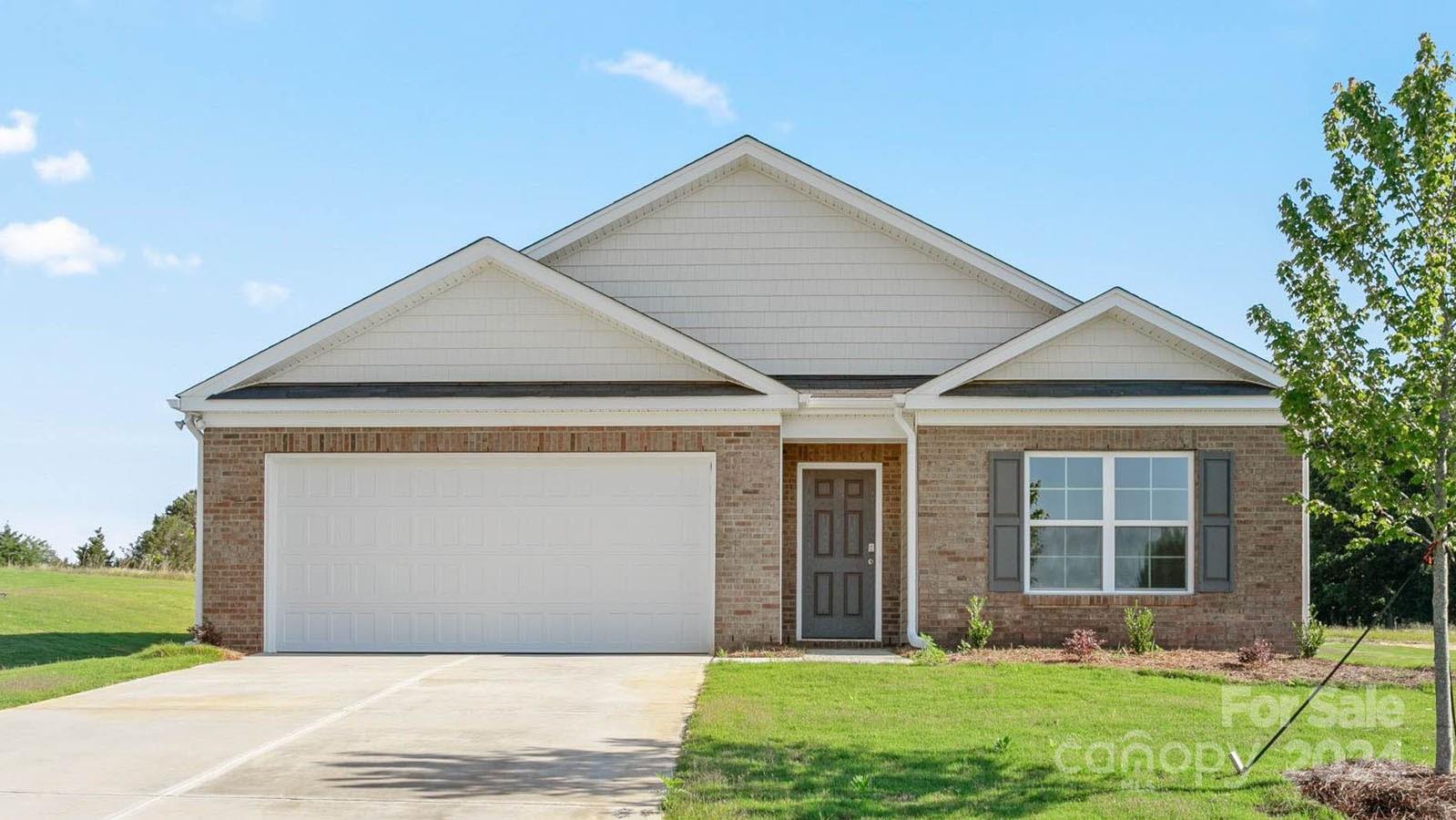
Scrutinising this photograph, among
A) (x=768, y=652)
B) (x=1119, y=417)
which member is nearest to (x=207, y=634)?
(x=768, y=652)

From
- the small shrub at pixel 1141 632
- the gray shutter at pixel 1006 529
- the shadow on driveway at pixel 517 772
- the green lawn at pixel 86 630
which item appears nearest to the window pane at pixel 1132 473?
the gray shutter at pixel 1006 529

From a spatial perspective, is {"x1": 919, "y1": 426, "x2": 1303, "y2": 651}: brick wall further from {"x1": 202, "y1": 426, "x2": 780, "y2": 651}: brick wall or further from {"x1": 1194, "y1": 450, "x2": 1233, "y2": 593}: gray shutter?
{"x1": 202, "y1": 426, "x2": 780, "y2": 651}: brick wall

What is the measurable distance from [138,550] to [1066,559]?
109ft

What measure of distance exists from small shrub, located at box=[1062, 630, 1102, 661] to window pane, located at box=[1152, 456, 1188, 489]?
1921 millimetres

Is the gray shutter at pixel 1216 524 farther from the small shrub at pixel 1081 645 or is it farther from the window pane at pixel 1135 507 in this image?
the small shrub at pixel 1081 645

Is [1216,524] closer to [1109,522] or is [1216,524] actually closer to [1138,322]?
[1109,522]

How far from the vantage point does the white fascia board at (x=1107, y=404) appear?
15266 mm

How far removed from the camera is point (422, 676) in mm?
13391

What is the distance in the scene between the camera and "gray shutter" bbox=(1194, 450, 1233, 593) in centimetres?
1541

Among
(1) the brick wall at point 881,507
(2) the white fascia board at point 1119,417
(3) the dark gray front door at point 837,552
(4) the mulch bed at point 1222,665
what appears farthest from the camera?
(3) the dark gray front door at point 837,552

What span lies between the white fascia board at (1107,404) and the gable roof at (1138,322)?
0.95 ft

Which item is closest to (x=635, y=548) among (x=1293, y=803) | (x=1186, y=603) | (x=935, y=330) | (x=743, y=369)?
(x=743, y=369)

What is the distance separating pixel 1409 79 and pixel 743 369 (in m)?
8.30

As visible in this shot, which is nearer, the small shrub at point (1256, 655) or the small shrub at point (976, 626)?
the small shrub at point (1256, 655)
